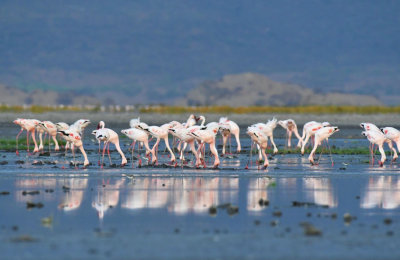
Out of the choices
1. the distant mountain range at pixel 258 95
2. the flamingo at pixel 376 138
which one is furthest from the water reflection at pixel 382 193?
the distant mountain range at pixel 258 95

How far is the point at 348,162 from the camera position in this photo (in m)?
26.4

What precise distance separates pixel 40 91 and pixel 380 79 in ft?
175

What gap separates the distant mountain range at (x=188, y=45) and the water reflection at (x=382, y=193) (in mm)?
121535

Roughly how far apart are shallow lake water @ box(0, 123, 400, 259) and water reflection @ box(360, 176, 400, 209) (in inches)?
0.8

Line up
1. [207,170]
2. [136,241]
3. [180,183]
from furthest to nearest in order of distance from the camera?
[207,170]
[180,183]
[136,241]

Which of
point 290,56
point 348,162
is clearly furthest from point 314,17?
point 348,162

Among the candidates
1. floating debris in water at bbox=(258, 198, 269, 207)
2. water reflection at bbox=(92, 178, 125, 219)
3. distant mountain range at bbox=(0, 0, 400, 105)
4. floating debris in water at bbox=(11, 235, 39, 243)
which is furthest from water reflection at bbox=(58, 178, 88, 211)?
distant mountain range at bbox=(0, 0, 400, 105)

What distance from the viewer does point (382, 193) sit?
17609 mm

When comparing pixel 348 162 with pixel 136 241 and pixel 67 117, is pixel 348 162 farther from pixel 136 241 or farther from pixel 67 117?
pixel 67 117

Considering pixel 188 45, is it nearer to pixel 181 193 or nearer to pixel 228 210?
pixel 181 193

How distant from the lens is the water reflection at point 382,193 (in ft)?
52.1

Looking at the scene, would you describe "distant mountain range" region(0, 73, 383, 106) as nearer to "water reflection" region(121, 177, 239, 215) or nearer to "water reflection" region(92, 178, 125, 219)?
"water reflection" region(121, 177, 239, 215)

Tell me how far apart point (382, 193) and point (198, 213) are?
457 cm

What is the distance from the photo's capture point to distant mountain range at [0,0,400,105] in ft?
490
